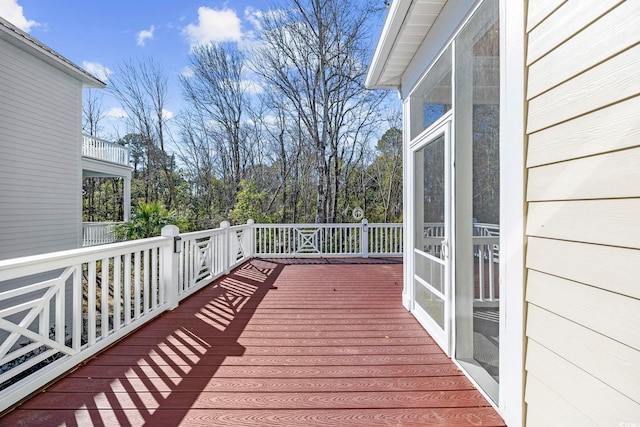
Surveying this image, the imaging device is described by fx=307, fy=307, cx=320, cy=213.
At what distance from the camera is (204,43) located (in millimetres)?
12633

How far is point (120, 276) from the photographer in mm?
2971

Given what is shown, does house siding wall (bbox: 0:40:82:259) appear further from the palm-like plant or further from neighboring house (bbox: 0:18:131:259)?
the palm-like plant

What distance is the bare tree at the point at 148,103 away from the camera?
1419cm

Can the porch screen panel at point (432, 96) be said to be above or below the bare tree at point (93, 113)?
below

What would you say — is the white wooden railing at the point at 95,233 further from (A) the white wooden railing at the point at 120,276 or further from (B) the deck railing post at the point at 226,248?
(B) the deck railing post at the point at 226,248

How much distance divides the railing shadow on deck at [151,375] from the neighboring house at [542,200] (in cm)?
184

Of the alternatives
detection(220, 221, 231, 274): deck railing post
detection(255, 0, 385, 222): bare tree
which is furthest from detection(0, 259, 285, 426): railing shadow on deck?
detection(255, 0, 385, 222): bare tree

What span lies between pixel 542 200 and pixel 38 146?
9.32 m

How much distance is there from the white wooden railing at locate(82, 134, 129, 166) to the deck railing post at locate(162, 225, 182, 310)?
27.0 feet

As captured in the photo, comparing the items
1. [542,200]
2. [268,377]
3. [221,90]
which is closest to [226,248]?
[268,377]

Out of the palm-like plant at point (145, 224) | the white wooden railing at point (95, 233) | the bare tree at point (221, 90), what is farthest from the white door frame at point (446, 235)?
Answer: the white wooden railing at point (95, 233)

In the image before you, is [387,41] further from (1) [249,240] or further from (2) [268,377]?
(1) [249,240]

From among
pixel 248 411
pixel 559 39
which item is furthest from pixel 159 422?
pixel 559 39

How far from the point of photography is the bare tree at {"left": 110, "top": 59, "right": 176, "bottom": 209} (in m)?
14.2
